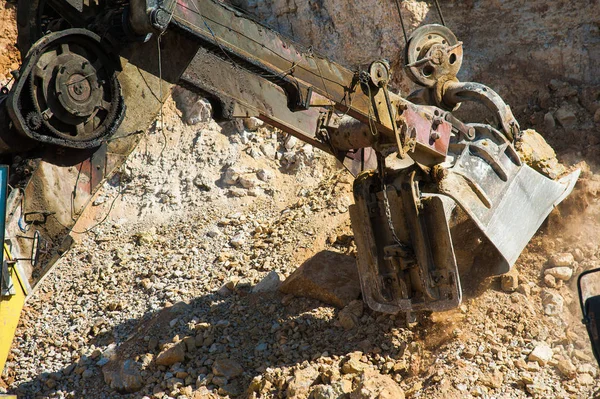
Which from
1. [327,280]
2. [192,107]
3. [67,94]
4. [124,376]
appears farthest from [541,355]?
[192,107]

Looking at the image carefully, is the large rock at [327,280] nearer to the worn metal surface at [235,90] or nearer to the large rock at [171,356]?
the large rock at [171,356]

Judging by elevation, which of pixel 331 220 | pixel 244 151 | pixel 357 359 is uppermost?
pixel 244 151

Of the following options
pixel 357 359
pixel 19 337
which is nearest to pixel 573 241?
pixel 357 359

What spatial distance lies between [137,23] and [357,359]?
12.2ft

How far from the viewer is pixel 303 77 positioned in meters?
7.02

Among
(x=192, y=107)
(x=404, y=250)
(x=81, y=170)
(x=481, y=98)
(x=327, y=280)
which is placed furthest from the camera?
(x=192, y=107)

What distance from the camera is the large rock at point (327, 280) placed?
8.99 meters

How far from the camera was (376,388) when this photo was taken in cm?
748

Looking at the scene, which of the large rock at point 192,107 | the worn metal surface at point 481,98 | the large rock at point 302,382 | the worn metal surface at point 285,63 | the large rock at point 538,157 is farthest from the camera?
the large rock at point 192,107

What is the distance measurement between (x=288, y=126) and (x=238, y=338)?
2.49m

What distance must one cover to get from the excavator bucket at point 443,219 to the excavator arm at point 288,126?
1 cm

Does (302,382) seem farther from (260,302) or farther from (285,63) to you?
(285,63)

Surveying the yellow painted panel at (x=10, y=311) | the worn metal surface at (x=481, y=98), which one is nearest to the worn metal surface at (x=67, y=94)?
the yellow painted panel at (x=10, y=311)

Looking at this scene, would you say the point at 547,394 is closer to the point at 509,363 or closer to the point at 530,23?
the point at 509,363
